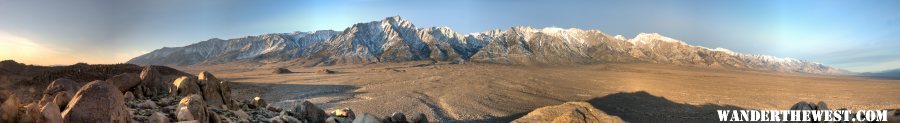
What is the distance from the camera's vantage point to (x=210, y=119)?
11.8 meters

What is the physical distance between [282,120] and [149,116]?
11.3 feet

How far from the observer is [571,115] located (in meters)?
24.1

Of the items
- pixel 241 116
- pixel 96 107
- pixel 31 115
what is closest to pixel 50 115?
pixel 31 115

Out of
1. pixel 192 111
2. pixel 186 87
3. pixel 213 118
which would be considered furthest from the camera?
pixel 186 87

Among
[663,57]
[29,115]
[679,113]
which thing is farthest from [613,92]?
[663,57]

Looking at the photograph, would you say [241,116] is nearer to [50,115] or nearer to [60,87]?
[60,87]

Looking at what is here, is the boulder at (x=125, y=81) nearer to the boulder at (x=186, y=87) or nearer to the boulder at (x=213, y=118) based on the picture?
the boulder at (x=186, y=87)

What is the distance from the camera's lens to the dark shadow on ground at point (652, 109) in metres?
32.1

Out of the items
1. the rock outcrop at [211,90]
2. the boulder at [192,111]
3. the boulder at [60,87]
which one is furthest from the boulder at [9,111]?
the rock outcrop at [211,90]

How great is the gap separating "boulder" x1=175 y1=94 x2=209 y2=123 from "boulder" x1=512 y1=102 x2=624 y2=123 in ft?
48.6

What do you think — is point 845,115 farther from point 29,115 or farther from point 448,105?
point 448,105

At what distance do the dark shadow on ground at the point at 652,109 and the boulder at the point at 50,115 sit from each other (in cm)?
2711

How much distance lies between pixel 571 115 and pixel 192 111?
16819 millimetres

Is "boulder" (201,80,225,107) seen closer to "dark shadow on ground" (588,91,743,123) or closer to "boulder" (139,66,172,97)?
"boulder" (139,66,172,97)
